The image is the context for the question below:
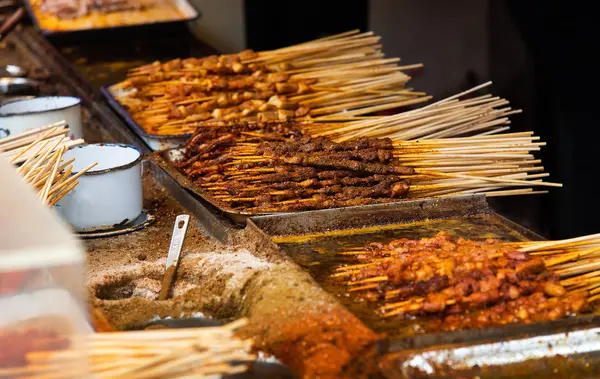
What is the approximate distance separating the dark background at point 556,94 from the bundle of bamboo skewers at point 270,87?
1492 mm

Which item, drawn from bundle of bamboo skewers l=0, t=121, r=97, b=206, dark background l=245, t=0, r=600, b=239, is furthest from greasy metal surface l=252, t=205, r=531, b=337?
dark background l=245, t=0, r=600, b=239

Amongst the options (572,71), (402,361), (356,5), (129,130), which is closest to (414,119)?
(129,130)

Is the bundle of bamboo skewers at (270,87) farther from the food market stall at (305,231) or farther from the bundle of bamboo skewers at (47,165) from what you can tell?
the bundle of bamboo skewers at (47,165)

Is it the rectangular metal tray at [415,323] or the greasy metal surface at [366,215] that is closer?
the rectangular metal tray at [415,323]

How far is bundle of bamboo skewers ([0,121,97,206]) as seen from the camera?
3.13 metres

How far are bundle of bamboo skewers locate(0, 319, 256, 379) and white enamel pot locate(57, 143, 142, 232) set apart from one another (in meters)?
1.44

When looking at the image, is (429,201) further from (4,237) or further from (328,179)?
(4,237)

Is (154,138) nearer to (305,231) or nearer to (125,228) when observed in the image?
(125,228)

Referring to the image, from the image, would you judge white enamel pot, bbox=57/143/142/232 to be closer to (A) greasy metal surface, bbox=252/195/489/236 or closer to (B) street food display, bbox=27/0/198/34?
(A) greasy metal surface, bbox=252/195/489/236

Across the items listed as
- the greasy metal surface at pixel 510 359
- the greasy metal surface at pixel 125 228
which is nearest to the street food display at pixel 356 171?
the greasy metal surface at pixel 125 228

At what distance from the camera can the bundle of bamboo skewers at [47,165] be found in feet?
10.3

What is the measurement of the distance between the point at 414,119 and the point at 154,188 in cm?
128

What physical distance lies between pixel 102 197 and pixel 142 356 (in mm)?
1543

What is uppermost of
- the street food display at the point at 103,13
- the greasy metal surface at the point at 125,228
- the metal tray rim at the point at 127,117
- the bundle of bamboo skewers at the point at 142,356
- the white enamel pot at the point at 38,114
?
the street food display at the point at 103,13
